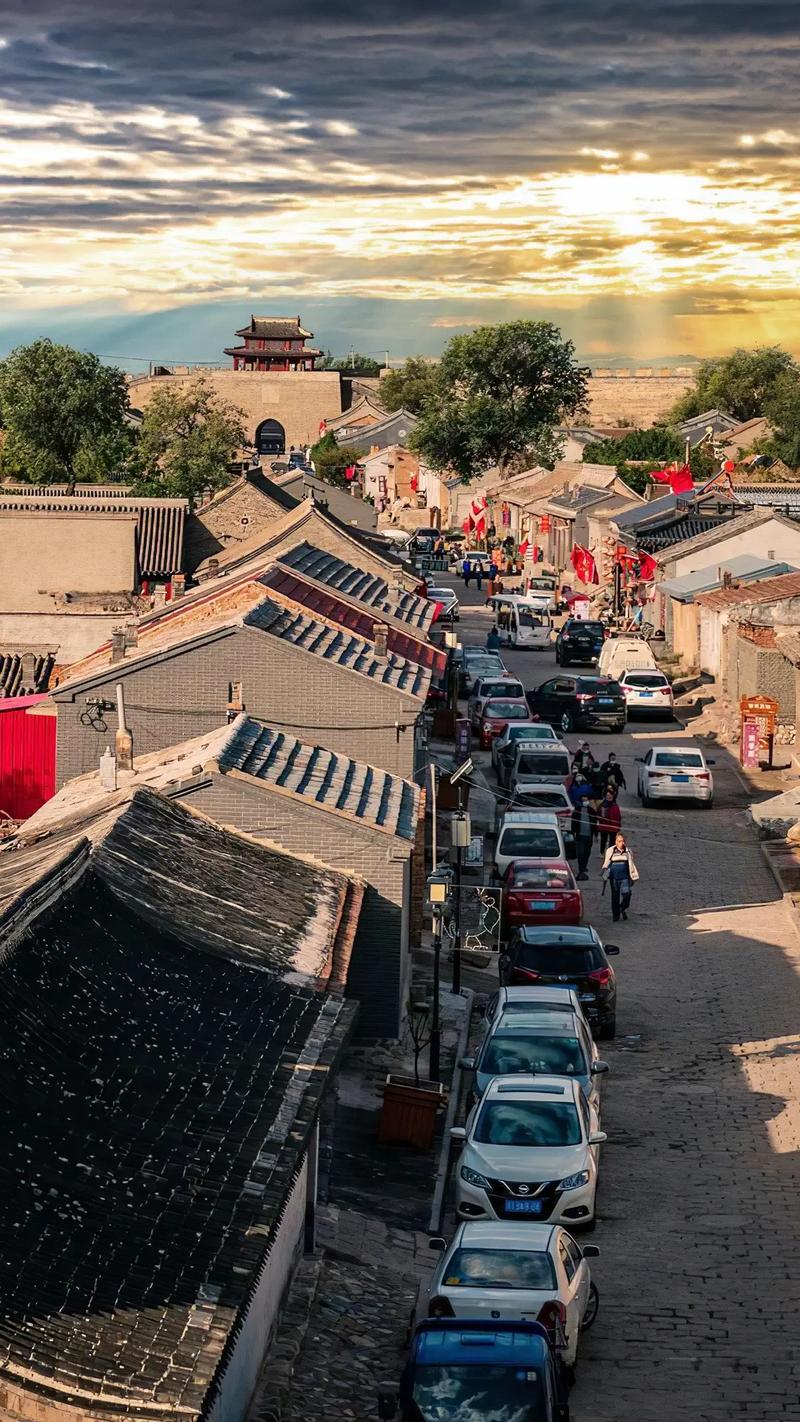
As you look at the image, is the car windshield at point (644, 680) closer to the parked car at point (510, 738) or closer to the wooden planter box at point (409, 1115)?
the parked car at point (510, 738)

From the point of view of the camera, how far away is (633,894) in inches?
1423

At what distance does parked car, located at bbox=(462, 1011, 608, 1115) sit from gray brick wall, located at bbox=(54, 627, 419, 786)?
6.06m

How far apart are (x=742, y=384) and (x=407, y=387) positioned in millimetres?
38328

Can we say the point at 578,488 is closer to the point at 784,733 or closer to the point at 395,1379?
the point at 784,733

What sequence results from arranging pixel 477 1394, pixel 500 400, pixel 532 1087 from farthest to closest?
pixel 500 400 < pixel 532 1087 < pixel 477 1394

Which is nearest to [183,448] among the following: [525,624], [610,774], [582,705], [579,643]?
[525,624]

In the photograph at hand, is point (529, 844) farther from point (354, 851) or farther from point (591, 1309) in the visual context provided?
point (591, 1309)

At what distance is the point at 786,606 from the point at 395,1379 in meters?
40.3

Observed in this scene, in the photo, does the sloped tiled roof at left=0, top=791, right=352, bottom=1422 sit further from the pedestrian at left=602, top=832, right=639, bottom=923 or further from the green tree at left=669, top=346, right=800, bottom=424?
the green tree at left=669, top=346, right=800, bottom=424

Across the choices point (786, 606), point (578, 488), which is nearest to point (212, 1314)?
point (786, 606)

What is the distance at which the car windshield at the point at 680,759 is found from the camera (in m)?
43.6

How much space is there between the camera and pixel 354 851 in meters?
24.7

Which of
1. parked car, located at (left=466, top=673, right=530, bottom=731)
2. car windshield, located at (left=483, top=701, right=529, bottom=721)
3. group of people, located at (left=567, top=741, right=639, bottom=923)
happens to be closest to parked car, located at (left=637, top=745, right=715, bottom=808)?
group of people, located at (left=567, top=741, right=639, bottom=923)

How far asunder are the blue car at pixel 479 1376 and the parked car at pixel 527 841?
65.7 ft
